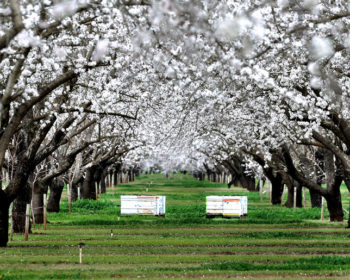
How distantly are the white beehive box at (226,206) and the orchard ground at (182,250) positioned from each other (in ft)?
3.69

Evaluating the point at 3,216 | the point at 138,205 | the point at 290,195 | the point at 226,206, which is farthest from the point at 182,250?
the point at 290,195

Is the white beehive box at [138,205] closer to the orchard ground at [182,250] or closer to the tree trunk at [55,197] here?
the orchard ground at [182,250]

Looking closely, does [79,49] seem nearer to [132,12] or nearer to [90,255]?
[132,12]

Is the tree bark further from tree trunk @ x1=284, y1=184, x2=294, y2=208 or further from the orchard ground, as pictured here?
tree trunk @ x1=284, y1=184, x2=294, y2=208

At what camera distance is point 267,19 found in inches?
587

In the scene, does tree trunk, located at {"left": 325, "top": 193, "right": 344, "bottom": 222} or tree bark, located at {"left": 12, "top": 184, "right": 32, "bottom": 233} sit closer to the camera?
tree bark, located at {"left": 12, "top": 184, "right": 32, "bottom": 233}

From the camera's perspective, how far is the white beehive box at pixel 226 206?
31031 millimetres

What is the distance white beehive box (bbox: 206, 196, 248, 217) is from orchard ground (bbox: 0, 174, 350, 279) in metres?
1.12

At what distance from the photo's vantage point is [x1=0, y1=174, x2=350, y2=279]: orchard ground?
1443cm


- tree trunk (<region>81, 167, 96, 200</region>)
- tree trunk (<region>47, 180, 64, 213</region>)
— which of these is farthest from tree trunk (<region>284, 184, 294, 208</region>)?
tree trunk (<region>81, 167, 96, 200</region>)

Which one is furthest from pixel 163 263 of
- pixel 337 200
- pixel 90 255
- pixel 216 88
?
pixel 337 200

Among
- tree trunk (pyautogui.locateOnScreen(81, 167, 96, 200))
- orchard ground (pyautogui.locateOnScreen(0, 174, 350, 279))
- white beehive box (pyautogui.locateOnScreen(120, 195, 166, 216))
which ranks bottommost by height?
orchard ground (pyautogui.locateOnScreen(0, 174, 350, 279))

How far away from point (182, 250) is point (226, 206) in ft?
43.0

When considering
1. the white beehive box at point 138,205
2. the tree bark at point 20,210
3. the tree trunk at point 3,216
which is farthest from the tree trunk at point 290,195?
the tree trunk at point 3,216
